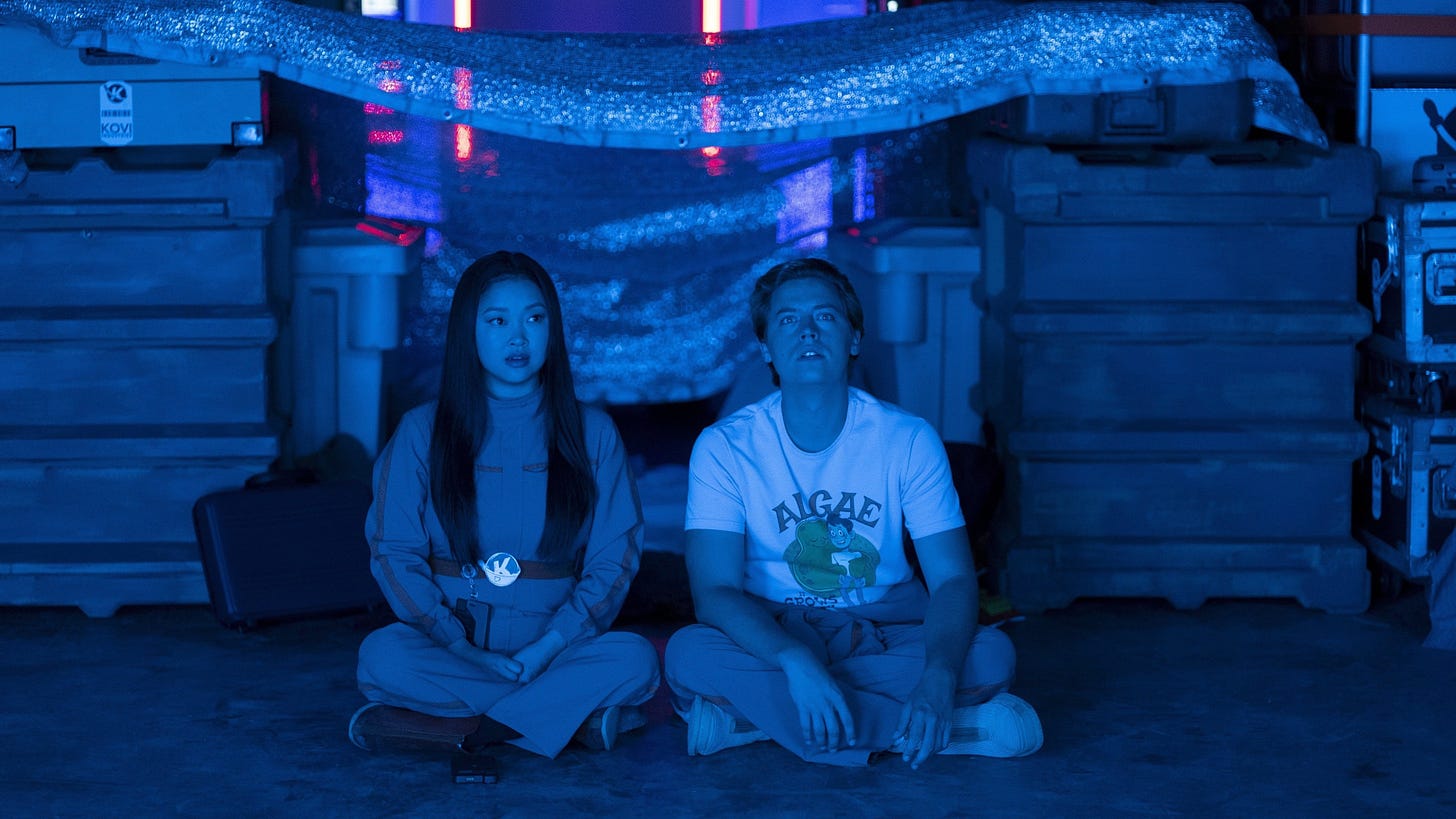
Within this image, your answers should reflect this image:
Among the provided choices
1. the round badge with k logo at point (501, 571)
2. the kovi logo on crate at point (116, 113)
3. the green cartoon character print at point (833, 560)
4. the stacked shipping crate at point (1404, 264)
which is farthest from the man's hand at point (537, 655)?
the stacked shipping crate at point (1404, 264)

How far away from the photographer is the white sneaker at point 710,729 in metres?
3.00

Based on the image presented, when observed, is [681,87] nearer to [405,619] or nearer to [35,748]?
[405,619]

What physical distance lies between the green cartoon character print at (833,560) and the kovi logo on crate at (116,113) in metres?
1.89

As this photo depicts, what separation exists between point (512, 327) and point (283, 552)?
99 cm

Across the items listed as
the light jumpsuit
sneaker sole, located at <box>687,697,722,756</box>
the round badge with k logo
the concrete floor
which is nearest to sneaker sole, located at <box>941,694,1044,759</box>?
the concrete floor

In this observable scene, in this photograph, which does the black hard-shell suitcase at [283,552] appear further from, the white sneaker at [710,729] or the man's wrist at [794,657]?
the man's wrist at [794,657]

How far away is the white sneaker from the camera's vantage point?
300cm

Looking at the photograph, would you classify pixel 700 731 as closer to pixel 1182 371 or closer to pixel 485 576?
pixel 485 576

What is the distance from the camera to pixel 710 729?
300 centimetres

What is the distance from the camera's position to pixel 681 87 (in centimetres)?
369

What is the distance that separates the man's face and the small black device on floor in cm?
86

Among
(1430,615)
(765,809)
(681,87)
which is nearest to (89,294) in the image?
(681,87)

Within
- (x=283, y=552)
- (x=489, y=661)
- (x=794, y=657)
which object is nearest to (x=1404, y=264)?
(x=794, y=657)

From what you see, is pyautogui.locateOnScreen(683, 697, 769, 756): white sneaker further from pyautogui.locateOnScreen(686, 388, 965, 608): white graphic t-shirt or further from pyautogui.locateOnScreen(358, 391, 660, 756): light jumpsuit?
pyautogui.locateOnScreen(686, 388, 965, 608): white graphic t-shirt
